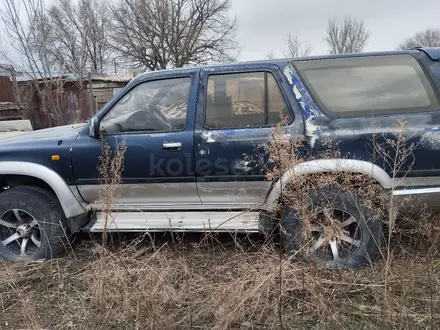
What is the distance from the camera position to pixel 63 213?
3.54m

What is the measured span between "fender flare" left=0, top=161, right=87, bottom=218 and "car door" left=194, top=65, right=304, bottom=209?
122 centimetres

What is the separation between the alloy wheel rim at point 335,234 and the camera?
2.83m

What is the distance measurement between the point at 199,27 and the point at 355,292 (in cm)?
3908

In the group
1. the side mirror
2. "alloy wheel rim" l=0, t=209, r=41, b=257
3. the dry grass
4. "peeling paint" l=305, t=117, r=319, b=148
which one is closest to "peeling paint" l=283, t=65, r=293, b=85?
"peeling paint" l=305, t=117, r=319, b=148

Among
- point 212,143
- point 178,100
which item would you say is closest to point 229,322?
point 212,143

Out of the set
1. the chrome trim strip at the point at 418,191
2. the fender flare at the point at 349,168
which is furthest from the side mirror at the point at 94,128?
the chrome trim strip at the point at 418,191

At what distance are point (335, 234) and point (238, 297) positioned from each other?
0.97 m

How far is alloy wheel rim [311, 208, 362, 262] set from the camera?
2.83 metres

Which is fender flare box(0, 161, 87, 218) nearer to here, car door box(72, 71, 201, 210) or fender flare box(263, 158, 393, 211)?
car door box(72, 71, 201, 210)

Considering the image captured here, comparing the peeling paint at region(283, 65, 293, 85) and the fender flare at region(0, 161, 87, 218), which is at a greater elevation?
the peeling paint at region(283, 65, 293, 85)

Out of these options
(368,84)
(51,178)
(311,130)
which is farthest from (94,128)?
(368,84)

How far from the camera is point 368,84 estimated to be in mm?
3129

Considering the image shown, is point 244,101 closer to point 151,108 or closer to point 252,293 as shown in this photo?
point 151,108

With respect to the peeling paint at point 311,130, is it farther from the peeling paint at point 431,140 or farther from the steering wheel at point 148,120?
the steering wheel at point 148,120
